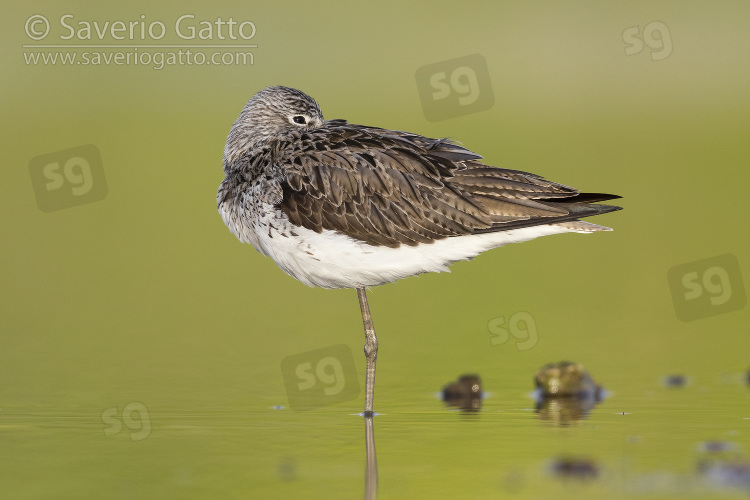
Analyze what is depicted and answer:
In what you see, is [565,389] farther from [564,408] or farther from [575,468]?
[575,468]

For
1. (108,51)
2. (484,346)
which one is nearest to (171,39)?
(108,51)

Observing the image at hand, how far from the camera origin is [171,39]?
49188mm

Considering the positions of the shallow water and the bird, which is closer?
the shallow water

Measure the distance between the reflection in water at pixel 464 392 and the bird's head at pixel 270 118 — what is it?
3.31 metres

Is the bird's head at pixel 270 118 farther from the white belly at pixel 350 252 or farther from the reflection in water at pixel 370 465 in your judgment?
the reflection in water at pixel 370 465

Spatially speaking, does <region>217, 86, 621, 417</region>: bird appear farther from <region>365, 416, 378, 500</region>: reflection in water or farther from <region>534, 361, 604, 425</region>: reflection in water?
<region>534, 361, 604, 425</region>: reflection in water

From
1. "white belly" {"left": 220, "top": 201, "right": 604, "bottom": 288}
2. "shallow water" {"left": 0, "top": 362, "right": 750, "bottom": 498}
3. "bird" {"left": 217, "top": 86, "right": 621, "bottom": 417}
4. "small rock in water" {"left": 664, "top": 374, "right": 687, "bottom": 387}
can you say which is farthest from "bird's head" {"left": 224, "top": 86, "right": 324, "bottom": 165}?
"small rock in water" {"left": 664, "top": 374, "right": 687, "bottom": 387}

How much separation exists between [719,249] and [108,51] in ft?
129

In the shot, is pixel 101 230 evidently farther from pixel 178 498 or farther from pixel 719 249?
pixel 178 498

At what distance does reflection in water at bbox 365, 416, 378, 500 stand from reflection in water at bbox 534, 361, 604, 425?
1729mm

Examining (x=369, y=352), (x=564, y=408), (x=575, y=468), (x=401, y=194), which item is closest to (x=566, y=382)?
(x=564, y=408)

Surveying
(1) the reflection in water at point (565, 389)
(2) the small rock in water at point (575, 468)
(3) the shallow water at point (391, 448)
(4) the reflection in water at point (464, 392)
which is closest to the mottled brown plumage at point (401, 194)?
(4) the reflection in water at point (464, 392)

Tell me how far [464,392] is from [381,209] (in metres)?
2.03

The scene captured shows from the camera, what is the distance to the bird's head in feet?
42.0
